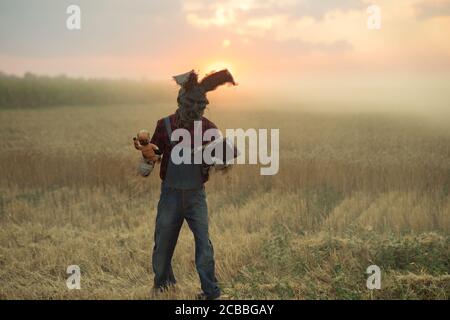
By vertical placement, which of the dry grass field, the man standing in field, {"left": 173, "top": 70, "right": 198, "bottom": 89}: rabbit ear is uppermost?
{"left": 173, "top": 70, "right": 198, "bottom": 89}: rabbit ear

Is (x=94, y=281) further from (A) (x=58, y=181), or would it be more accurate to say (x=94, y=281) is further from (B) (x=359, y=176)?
(B) (x=359, y=176)

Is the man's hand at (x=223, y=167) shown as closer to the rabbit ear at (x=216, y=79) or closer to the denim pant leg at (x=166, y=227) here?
the denim pant leg at (x=166, y=227)

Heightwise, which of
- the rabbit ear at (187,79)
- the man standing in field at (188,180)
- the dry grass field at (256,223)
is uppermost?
the rabbit ear at (187,79)

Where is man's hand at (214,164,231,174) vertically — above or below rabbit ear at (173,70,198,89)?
A: below

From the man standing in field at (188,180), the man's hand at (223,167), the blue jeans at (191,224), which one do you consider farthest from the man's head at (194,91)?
the blue jeans at (191,224)

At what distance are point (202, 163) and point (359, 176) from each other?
611cm

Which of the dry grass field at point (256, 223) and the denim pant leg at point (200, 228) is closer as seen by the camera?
the denim pant leg at point (200, 228)

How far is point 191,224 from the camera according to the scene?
194 inches

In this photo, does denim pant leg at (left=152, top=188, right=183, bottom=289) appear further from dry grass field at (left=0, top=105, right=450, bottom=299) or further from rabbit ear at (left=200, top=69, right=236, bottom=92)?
rabbit ear at (left=200, top=69, right=236, bottom=92)

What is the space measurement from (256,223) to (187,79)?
339cm

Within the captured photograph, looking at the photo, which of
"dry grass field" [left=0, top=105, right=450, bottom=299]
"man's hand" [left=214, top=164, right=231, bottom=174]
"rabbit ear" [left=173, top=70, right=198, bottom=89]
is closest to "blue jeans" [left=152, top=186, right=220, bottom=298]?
"man's hand" [left=214, top=164, right=231, bottom=174]

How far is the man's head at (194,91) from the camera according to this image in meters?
4.87

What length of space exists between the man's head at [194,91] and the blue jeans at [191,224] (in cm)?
61

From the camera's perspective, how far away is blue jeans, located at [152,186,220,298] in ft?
16.0
